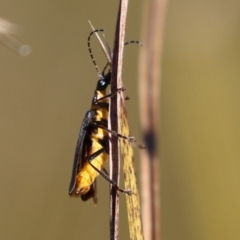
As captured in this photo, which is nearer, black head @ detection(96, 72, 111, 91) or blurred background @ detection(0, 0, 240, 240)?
black head @ detection(96, 72, 111, 91)

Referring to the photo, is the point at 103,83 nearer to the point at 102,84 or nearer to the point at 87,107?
the point at 102,84

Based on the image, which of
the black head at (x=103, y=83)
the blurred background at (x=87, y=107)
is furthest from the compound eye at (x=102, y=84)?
the blurred background at (x=87, y=107)

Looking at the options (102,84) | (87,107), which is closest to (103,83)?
(102,84)

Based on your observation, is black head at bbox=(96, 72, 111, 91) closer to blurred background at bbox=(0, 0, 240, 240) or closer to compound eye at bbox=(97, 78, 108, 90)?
compound eye at bbox=(97, 78, 108, 90)

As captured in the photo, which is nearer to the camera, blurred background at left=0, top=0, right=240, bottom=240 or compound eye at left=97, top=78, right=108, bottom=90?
compound eye at left=97, top=78, right=108, bottom=90

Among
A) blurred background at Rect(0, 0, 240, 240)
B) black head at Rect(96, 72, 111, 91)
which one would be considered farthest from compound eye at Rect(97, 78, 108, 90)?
blurred background at Rect(0, 0, 240, 240)

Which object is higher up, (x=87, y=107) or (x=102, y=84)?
(x=87, y=107)

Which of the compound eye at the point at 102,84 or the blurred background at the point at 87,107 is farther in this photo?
the blurred background at the point at 87,107

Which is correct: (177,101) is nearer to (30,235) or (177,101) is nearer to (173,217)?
(173,217)

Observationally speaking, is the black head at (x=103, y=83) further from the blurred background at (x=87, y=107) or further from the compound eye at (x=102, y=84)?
the blurred background at (x=87, y=107)
